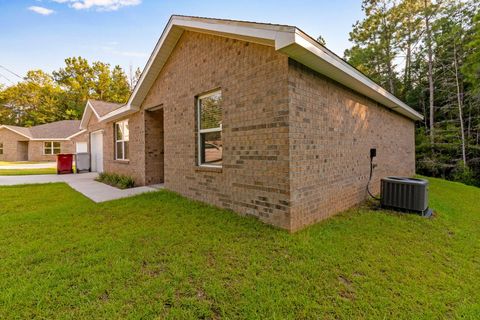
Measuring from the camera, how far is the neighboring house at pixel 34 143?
25.6 meters

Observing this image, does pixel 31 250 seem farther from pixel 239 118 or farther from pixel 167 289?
pixel 239 118

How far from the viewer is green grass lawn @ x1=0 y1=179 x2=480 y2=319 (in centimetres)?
217

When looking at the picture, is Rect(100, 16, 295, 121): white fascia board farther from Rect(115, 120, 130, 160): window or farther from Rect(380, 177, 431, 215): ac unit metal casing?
Rect(380, 177, 431, 215): ac unit metal casing

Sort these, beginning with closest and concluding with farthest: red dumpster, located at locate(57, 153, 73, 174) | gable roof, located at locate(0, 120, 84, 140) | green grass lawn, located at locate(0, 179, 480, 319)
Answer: green grass lawn, located at locate(0, 179, 480, 319), red dumpster, located at locate(57, 153, 73, 174), gable roof, located at locate(0, 120, 84, 140)

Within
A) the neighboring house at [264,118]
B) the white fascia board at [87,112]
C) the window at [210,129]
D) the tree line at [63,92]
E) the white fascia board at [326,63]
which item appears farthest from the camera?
the tree line at [63,92]

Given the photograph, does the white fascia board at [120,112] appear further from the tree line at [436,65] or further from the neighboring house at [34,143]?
the neighboring house at [34,143]

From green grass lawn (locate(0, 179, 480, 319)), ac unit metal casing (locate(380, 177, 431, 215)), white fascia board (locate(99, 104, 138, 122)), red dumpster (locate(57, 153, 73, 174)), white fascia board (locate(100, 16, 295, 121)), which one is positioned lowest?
green grass lawn (locate(0, 179, 480, 319))

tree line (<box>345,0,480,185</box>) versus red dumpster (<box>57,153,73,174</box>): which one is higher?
tree line (<box>345,0,480,185</box>)

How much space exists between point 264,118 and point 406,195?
13.2ft

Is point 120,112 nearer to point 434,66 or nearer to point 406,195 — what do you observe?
point 406,195

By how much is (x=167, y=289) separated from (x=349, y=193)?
15.4 feet

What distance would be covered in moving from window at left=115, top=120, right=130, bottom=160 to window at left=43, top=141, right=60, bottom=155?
76.2 ft

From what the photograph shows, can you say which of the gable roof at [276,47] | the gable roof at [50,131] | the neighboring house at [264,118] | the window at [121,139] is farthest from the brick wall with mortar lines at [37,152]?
the neighboring house at [264,118]

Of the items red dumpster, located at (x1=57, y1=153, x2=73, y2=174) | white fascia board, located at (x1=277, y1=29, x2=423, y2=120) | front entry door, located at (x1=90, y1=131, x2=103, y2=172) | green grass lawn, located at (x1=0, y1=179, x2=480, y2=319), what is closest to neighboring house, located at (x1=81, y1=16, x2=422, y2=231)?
white fascia board, located at (x1=277, y1=29, x2=423, y2=120)
